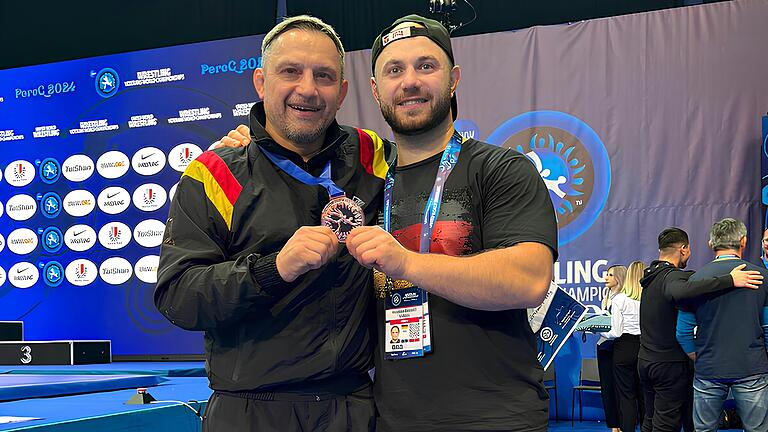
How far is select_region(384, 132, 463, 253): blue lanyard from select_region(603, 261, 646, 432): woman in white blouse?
4980 mm

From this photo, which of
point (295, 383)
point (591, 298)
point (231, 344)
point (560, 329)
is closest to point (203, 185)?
point (231, 344)

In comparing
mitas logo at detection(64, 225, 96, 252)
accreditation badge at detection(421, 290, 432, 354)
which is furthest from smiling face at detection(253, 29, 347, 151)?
mitas logo at detection(64, 225, 96, 252)

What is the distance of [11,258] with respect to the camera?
8.20 m

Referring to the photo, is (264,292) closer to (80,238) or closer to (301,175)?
(301,175)

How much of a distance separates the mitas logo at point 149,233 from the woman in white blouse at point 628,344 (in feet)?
13.8

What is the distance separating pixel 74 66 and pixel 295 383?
7211 mm

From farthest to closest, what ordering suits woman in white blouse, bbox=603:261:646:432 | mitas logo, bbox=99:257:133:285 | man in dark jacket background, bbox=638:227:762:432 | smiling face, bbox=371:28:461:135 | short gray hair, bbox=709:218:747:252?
1. mitas logo, bbox=99:257:133:285
2. woman in white blouse, bbox=603:261:646:432
3. man in dark jacket background, bbox=638:227:762:432
4. short gray hair, bbox=709:218:747:252
5. smiling face, bbox=371:28:461:135

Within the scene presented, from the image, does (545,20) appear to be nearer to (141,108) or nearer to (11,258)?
(141,108)

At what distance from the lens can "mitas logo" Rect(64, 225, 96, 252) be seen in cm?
788

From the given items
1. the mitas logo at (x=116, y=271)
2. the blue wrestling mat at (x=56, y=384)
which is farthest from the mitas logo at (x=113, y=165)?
the blue wrestling mat at (x=56, y=384)

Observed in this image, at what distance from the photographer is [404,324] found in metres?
1.86

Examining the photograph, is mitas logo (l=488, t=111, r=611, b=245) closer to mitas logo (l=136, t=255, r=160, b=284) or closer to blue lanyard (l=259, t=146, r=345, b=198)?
mitas logo (l=136, t=255, r=160, b=284)

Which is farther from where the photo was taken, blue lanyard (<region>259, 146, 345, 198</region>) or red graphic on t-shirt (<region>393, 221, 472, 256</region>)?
blue lanyard (<region>259, 146, 345, 198</region>)

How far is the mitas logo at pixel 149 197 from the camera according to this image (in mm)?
7629
